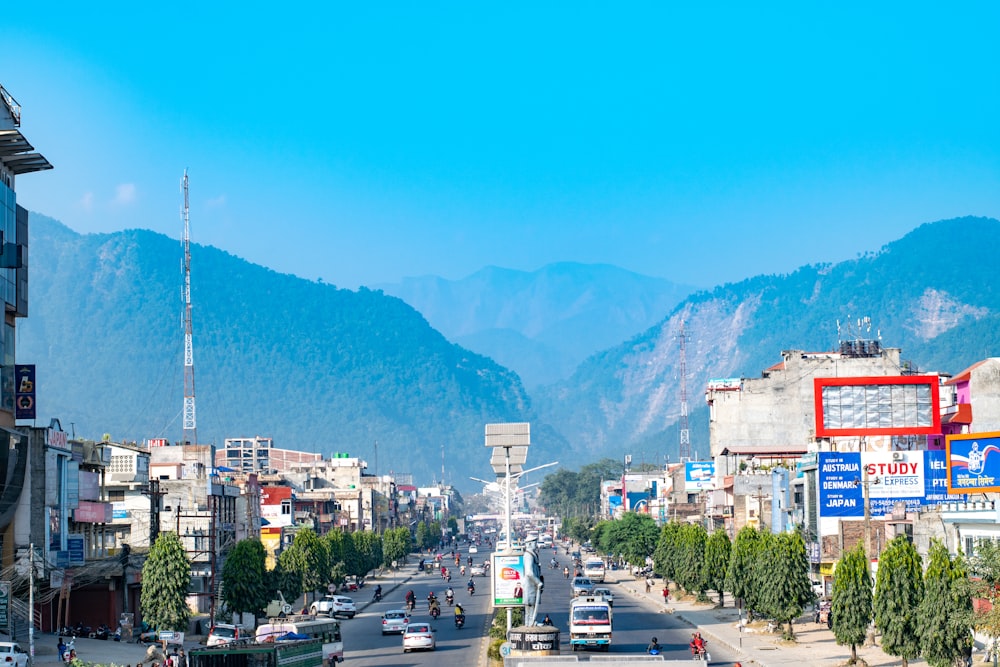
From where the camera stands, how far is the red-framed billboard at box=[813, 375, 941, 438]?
334ft

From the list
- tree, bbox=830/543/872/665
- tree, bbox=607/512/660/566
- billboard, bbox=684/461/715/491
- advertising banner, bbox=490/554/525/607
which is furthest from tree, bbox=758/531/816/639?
billboard, bbox=684/461/715/491

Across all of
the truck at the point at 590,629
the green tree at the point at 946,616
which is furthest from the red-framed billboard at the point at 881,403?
the green tree at the point at 946,616

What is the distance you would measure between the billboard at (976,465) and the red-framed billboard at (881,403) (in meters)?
28.7

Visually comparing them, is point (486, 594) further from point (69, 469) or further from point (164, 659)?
point (164, 659)

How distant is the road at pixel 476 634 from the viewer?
6372 centimetres

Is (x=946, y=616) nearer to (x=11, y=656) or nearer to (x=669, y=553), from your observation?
(x=11, y=656)

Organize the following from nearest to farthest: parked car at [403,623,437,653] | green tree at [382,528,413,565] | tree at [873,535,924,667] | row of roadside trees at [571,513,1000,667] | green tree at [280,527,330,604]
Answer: row of roadside trees at [571,513,1000,667]
tree at [873,535,924,667]
parked car at [403,623,437,653]
green tree at [280,527,330,604]
green tree at [382,528,413,565]

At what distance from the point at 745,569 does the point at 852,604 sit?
19010 millimetres

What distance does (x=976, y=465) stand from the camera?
234 feet

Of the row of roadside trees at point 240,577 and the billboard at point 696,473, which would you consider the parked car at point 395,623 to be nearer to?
the row of roadside trees at point 240,577

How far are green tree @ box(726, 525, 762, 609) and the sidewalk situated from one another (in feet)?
5.61

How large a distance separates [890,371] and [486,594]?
1888 inches

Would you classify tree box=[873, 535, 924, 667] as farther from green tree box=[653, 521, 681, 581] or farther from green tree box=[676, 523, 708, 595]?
green tree box=[653, 521, 681, 581]

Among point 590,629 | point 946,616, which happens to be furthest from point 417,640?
point 946,616
